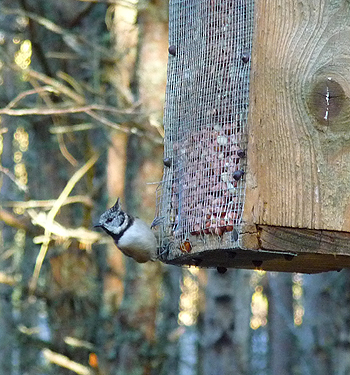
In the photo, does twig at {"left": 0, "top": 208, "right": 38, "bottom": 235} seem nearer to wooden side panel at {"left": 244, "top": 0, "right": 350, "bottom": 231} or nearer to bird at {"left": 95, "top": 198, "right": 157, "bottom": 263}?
bird at {"left": 95, "top": 198, "right": 157, "bottom": 263}

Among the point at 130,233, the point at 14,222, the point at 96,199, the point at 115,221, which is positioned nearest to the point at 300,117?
the point at 130,233

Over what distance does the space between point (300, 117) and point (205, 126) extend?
566mm

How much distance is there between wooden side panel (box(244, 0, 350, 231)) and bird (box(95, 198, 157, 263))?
1.34 m

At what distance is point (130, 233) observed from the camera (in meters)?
4.92

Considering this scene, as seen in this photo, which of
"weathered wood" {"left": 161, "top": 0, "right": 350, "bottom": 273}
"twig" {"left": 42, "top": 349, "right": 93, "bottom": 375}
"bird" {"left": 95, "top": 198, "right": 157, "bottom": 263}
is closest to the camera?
"weathered wood" {"left": 161, "top": 0, "right": 350, "bottom": 273}

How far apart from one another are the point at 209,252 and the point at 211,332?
17.3ft

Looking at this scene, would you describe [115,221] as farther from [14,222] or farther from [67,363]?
[67,363]

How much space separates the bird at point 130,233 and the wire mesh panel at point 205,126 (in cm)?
35

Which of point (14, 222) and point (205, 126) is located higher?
point (205, 126)

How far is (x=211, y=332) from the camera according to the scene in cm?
867

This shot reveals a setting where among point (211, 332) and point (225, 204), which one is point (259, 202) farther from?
point (211, 332)

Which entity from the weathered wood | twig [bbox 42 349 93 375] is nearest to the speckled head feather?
the weathered wood

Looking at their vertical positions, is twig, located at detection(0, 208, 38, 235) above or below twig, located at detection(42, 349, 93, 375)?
above

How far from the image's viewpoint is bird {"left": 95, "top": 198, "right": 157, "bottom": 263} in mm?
4656
